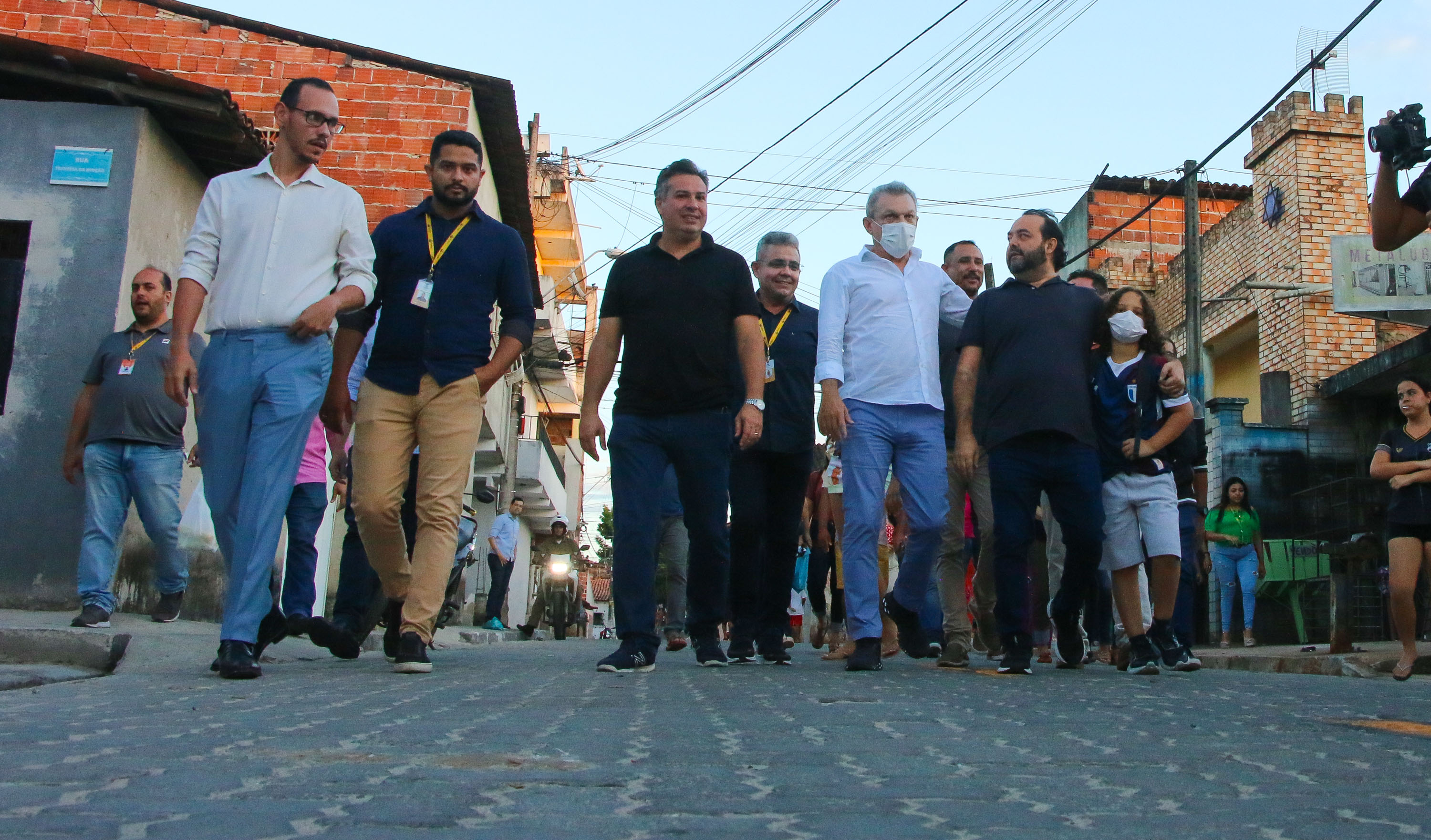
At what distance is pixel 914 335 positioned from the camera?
20.8ft

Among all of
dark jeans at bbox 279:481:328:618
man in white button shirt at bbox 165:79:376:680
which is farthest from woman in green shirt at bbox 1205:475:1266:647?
man in white button shirt at bbox 165:79:376:680

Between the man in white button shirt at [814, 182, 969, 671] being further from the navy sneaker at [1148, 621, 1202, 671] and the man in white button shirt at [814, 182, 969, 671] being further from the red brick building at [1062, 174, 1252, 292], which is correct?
the red brick building at [1062, 174, 1252, 292]

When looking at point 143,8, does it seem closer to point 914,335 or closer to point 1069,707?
point 914,335

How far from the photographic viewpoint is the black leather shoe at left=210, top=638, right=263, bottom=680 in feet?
16.2

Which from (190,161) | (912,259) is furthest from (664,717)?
(190,161)

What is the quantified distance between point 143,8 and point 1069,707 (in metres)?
16.5

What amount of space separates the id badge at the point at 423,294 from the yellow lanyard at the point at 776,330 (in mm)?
2052

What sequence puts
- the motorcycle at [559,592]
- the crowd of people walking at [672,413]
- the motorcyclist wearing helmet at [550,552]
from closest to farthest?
the crowd of people walking at [672,413]
the motorcyclist wearing helmet at [550,552]
the motorcycle at [559,592]

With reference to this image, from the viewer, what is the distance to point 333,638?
641 cm

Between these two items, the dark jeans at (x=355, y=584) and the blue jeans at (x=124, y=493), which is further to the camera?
the blue jeans at (x=124, y=493)

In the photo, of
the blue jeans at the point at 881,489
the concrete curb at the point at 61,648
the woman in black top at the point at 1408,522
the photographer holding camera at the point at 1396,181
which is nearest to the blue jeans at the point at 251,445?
the concrete curb at the point at 61,648

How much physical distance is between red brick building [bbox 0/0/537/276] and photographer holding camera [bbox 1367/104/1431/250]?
1394cm

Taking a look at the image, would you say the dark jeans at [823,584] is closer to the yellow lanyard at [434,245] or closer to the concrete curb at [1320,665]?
the concrete curb at [1320,665]

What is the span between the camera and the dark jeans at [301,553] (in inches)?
275
